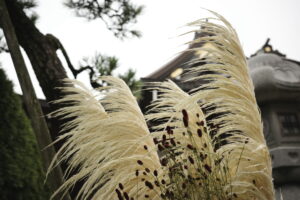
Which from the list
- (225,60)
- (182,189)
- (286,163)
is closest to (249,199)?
(182,189)

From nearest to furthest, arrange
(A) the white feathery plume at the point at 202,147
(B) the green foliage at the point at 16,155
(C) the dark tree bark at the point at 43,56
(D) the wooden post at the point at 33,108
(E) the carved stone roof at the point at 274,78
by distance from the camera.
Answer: (A) the white feathery plume at the point at 202,147, (D) the wooden post at the point at 33,108, (C) the dark tree bark at the point at 43,56, (B) the green foliage at the point at 16,155, (E) the carved stone roof at the point at 274,78

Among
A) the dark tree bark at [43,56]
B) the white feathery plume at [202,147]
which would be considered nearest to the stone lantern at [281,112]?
the dark tree bark at [43,56]

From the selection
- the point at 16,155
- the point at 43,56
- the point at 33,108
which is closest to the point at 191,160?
the point at 33,108

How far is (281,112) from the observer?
5520mm

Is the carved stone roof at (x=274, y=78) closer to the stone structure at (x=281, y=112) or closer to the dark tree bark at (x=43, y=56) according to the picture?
the stone structure at (x=281, y=112)

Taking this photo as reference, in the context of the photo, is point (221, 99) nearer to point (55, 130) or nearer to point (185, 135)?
point (185, 135)

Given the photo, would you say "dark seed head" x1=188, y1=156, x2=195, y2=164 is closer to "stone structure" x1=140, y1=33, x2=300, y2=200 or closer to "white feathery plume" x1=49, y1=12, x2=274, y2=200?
"white feathery plume" x1=49, y1=12, x2=274, y2=200

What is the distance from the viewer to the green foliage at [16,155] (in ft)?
9.93

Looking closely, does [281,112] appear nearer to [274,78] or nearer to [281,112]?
[281,112]

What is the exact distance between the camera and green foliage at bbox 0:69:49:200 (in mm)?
3027

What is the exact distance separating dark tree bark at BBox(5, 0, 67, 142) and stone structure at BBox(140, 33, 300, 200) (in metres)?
3.64

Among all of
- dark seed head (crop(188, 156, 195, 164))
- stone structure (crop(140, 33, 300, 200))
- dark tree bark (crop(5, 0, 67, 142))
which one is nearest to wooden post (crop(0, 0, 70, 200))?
dark tree bark (crop(5, 0, 67, 142))

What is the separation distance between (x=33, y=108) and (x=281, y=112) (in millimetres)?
4717

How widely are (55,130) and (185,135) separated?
43.9 inches
